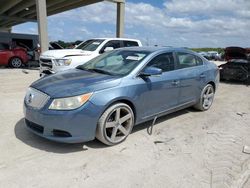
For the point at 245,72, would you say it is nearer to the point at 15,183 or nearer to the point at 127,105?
the point at 127,105

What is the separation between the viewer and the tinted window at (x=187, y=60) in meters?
5.35

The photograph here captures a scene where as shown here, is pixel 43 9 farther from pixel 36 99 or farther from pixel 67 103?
pixel 67 103

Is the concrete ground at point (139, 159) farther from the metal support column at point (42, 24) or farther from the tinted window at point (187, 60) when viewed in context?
the metal support column at point (42, 24)

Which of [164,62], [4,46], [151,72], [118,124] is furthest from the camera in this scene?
[4,46]

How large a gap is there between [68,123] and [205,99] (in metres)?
3.78

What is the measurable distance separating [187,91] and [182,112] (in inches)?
31.7

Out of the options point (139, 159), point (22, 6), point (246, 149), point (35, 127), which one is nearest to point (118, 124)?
point (139, 159)

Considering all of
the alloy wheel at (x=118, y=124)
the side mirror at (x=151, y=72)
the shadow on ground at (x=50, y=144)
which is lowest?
the shadow on ground at (x=50, y=144)

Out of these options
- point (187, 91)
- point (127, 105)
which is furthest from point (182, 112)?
point (127, 105)

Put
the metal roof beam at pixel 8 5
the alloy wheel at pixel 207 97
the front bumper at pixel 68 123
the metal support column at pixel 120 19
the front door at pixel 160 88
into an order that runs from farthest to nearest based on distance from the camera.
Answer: the metal roof beam at pixel 8 5 < the metal support column at pixel 120 19 < the alloy wheel at pixel 207 97 < the front door at pixel 160 88 < the front bumper at pixel 68 123

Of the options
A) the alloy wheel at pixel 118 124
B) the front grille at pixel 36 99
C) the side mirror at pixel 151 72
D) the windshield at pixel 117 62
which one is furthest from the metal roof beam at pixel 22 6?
the alloy wheel at pixel 118 124

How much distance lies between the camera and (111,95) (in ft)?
12.7

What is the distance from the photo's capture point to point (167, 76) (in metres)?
4.87

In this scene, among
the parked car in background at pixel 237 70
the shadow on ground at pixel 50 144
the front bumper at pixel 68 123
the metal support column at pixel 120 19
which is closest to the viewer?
the front bumper at pixel 68 123
